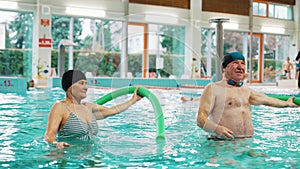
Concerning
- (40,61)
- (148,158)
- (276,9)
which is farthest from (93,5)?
(148,158)

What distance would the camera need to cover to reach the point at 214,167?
10.0 feet

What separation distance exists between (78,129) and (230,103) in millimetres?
1493

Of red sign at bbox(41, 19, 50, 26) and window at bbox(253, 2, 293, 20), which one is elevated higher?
window at bbox(253, 2, 293, 20)

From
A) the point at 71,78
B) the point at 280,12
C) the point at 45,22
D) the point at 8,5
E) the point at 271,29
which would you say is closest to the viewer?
the point at 71,78

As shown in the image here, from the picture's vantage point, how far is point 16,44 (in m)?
16.6

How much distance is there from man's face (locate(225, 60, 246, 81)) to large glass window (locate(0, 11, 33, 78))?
13.8 meters

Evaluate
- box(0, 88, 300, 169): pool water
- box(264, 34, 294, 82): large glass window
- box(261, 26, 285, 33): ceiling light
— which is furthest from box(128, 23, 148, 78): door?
box(264, 34, 294, 82): large glass window

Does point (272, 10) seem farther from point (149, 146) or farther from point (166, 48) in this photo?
point (149, 146)

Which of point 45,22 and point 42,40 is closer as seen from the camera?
point 42,40

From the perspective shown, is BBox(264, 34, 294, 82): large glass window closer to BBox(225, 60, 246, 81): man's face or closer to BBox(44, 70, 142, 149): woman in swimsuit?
BBox(225, 60, 246, 81): man's face

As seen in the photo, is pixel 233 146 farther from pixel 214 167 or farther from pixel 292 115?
pixel 292 115

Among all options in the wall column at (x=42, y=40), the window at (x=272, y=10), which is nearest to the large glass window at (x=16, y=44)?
the wall column at (x=42, y=40)

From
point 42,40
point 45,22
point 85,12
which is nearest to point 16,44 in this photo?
point 42,40

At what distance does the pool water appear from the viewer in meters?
3.19
